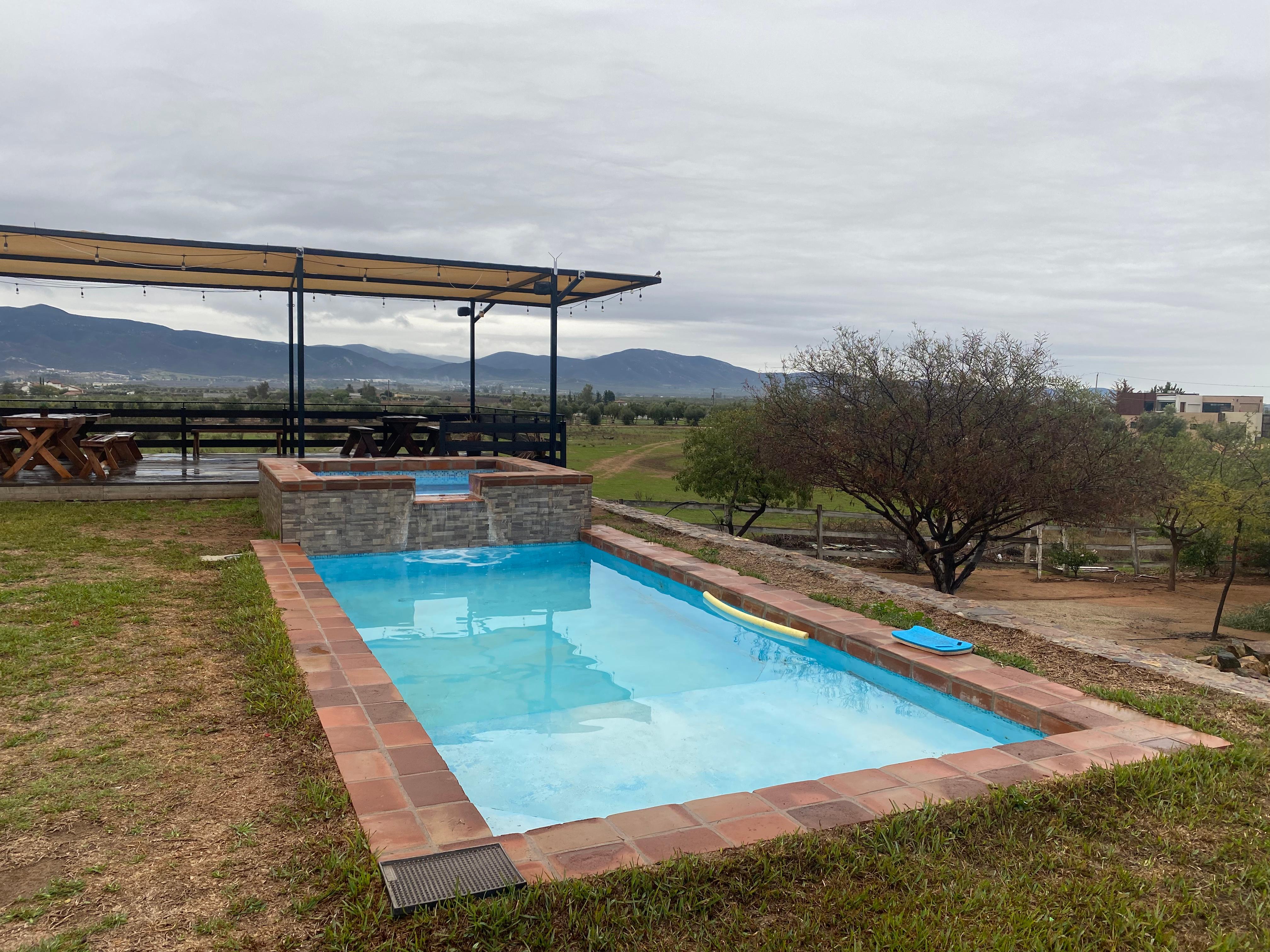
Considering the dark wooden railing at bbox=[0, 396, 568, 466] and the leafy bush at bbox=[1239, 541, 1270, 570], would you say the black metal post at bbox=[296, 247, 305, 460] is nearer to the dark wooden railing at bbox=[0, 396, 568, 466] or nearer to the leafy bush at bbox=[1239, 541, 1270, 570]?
the dark wooden railing at bbox=[0, 396, 568, 466]

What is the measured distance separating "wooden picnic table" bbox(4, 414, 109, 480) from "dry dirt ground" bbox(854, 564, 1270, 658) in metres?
13.4

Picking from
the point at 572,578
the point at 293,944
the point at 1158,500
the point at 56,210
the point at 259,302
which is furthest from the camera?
the point at 56,210

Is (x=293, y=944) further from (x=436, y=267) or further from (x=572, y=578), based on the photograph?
(x=436, y=267)

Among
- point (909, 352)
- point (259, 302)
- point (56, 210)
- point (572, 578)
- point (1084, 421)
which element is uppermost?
point (56, 210)

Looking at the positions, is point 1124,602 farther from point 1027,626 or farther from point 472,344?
point 472,344

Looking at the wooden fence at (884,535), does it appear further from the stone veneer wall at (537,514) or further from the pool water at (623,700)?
the pool water at (623,700)

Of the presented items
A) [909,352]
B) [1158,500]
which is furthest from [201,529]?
[1158,500]

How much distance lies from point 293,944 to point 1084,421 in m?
12.7

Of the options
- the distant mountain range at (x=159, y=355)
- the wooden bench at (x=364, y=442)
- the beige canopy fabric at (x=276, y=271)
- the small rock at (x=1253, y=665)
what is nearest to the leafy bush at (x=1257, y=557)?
the small rock at (x=1253, y=665)

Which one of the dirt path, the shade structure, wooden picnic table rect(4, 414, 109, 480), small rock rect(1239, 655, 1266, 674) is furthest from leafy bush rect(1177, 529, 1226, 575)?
Result: wooden picnic table rect(4, 414, 109, 480)

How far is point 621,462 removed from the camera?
144 ft

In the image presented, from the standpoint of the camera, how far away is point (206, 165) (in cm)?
1519

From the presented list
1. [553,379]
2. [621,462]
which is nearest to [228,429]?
[553,379]

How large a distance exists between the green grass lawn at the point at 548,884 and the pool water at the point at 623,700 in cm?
94
